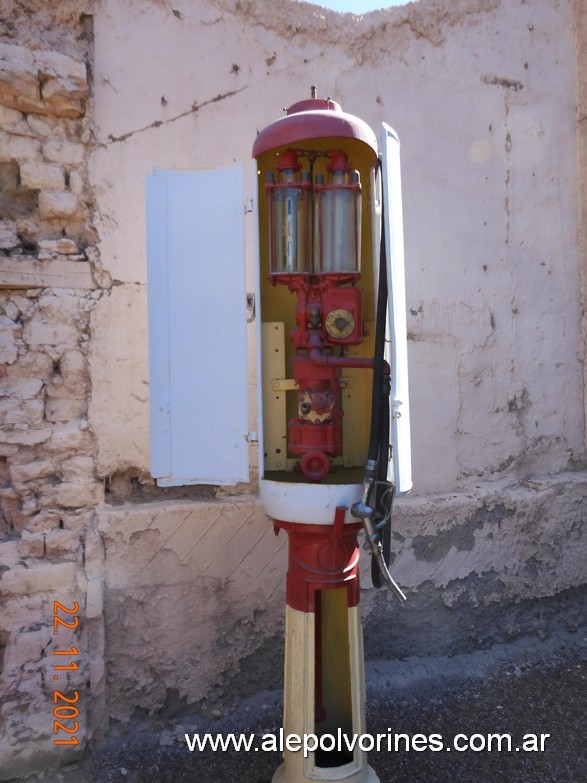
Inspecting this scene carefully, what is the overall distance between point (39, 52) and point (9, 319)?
1.00 meters

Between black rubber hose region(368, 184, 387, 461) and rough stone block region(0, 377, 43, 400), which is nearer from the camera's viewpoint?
black rubber hose region(368, 184, 387, 461)

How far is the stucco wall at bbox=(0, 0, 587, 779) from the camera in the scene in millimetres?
2307

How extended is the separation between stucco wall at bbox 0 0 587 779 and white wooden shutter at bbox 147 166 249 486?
553 millimetres

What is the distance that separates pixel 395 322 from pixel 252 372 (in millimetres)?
947

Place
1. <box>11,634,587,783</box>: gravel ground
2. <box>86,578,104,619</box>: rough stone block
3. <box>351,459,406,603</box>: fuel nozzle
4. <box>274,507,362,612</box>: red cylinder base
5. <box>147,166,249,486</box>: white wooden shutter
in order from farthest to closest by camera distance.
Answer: <box>86,578,104,619</box>: rough stone block, <box>11,634,587,783</box>: gravel ground, <box>147,166,249,486</box>: white wooden shutter, <box>274,507,362,612</box>: red cylinder base, <box>351,459,406,603</box>: fuel nozzle

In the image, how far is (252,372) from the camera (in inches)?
99.2

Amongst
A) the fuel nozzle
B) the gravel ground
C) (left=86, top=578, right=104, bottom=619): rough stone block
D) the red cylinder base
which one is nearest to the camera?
the fuel nozzle

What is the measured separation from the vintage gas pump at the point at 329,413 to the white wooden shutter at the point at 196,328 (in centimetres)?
13

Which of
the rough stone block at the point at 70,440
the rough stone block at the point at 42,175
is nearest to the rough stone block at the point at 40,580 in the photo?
the rough stone block at the point at 70,440

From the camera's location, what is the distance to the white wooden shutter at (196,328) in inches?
75.1

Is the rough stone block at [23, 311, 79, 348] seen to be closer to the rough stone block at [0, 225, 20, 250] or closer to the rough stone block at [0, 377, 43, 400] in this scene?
the rough stone block at [0, 377, 43, 400]

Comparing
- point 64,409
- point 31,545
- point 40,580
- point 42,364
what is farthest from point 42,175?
point 40,580

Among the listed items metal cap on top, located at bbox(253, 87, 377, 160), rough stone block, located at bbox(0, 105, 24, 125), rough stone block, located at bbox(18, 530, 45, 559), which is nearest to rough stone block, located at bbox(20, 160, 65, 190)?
rough stone block, located at bbox(0, 105, 24, 125)
